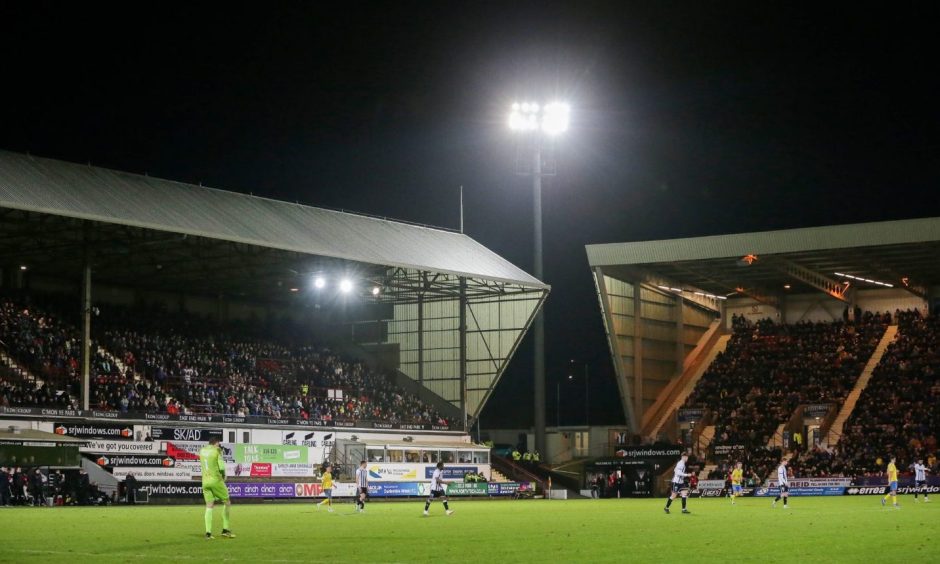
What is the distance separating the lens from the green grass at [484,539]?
18.6m

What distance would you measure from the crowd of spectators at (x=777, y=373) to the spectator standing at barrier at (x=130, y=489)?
33.6m

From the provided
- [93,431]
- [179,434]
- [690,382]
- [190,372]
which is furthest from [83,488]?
[690,382]

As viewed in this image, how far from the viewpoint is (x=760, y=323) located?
257 feet

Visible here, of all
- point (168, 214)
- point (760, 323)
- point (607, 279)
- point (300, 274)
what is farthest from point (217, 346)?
point (760, 323)

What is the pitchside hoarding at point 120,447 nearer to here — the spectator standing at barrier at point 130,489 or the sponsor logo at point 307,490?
the spectator standing at barrier at point 130,489

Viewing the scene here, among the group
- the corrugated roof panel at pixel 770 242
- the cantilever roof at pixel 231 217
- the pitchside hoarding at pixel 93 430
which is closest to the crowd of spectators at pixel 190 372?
the pitchside hoarding at pixel 93 430

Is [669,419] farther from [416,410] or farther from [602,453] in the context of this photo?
[416,410]

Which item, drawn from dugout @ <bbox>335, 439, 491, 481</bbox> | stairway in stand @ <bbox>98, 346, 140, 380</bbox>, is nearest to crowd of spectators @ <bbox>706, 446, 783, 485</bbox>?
dugout @ <bbox>335, 439, 491, 481</bbox>

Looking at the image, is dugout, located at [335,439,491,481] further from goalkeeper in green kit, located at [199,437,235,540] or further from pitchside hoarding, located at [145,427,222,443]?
goalkeeper in green kit, located at [199,437,235,540]

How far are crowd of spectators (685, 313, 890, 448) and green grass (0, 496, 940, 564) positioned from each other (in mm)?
34646

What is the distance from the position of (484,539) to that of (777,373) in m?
51.7

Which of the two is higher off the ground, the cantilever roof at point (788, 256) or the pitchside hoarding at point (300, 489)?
the cantilever roof at point (788, 256)

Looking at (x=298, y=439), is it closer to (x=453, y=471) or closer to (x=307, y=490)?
(x=307, y=490)

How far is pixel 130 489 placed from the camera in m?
48.2
